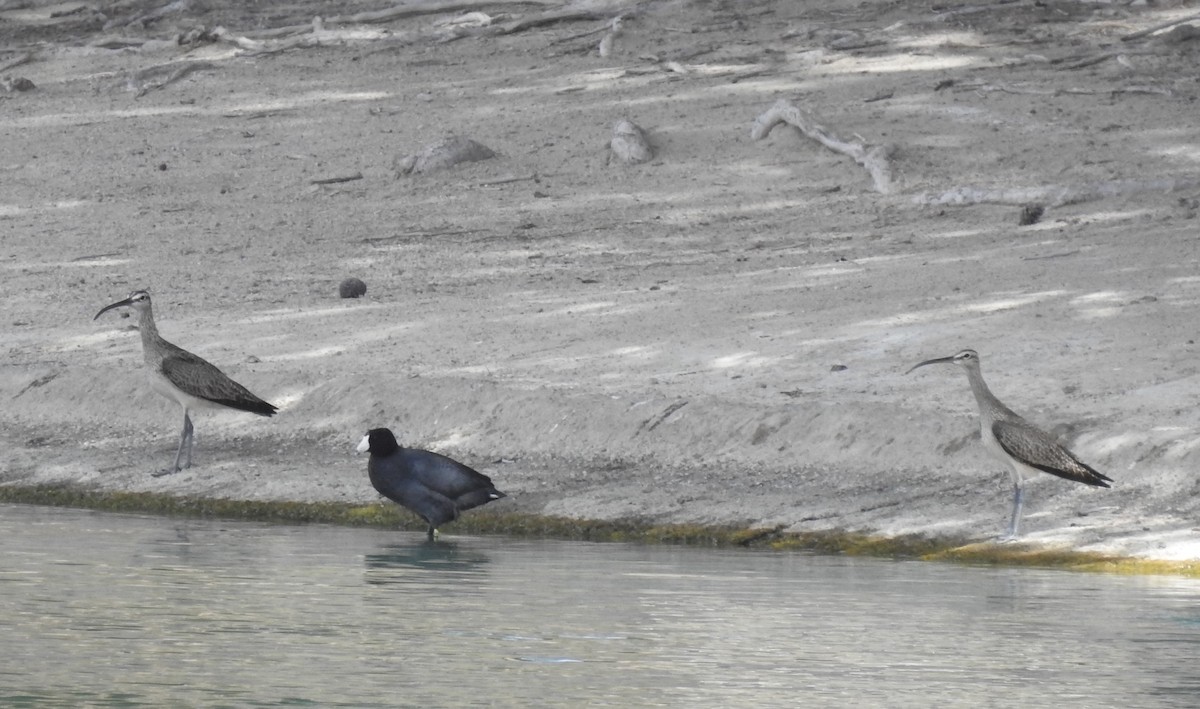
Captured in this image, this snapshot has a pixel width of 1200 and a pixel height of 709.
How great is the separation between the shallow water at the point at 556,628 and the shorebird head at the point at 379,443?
0.77 meters

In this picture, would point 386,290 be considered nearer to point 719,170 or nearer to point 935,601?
point 719,170

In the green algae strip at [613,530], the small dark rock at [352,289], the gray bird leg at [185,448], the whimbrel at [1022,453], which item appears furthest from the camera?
the small dark rock at [352,289]

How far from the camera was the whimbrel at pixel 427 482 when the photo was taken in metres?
13.4

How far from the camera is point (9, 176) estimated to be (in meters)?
25.6

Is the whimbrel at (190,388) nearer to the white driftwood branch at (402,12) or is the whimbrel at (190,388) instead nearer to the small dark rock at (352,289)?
the small dark rock at (352,289)

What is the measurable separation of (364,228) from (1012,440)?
11.1m

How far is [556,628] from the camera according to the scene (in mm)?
10055

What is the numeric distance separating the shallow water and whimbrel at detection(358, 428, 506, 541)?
1.30 ft

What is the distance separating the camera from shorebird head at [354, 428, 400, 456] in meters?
13.7

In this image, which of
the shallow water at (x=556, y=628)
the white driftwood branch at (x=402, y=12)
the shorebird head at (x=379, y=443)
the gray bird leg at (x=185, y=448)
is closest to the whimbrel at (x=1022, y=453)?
the shallow water at (x=556, y=628)

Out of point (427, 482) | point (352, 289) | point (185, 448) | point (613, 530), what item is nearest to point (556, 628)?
point (613, 530)

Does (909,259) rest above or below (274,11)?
below

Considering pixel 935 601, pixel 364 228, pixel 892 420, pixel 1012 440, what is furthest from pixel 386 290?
pixel 935 601

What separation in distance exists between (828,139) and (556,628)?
45.9 ft
